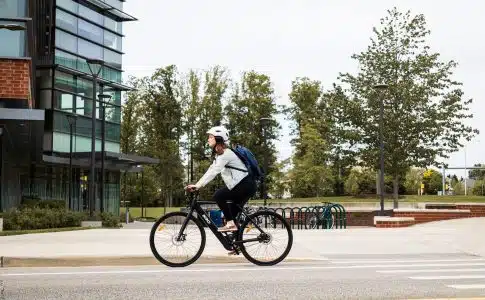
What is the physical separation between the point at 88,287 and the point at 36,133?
75.4 feet

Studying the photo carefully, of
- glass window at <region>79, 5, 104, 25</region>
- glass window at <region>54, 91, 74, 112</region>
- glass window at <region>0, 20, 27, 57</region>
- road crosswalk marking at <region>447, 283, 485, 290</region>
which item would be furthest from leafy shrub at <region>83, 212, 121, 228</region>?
glass window at <region>79, 5, 104, 25</region>

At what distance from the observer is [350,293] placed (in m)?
7.30

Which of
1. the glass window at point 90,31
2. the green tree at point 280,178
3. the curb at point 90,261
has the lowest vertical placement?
the curb at point 90,261

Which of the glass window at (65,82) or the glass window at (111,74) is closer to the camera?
the glass window at (65,82)

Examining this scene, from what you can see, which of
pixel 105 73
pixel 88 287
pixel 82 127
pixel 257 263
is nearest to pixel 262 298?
pixel 88 287

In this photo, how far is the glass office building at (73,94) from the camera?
143 ft

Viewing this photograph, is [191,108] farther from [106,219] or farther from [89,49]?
[106,219]

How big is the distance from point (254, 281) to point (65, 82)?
3955 cm

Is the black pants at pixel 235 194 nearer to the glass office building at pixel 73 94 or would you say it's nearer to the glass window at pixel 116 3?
the glass office building at pixel 73 94

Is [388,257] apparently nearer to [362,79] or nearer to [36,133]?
[36,133]

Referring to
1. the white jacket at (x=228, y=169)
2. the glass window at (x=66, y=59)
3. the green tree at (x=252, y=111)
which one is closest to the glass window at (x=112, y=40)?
the glass window at (x=66, y=59)

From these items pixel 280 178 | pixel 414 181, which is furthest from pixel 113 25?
pixel 414 181

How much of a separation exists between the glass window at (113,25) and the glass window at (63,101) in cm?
803

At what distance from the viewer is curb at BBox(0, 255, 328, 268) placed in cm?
1032
